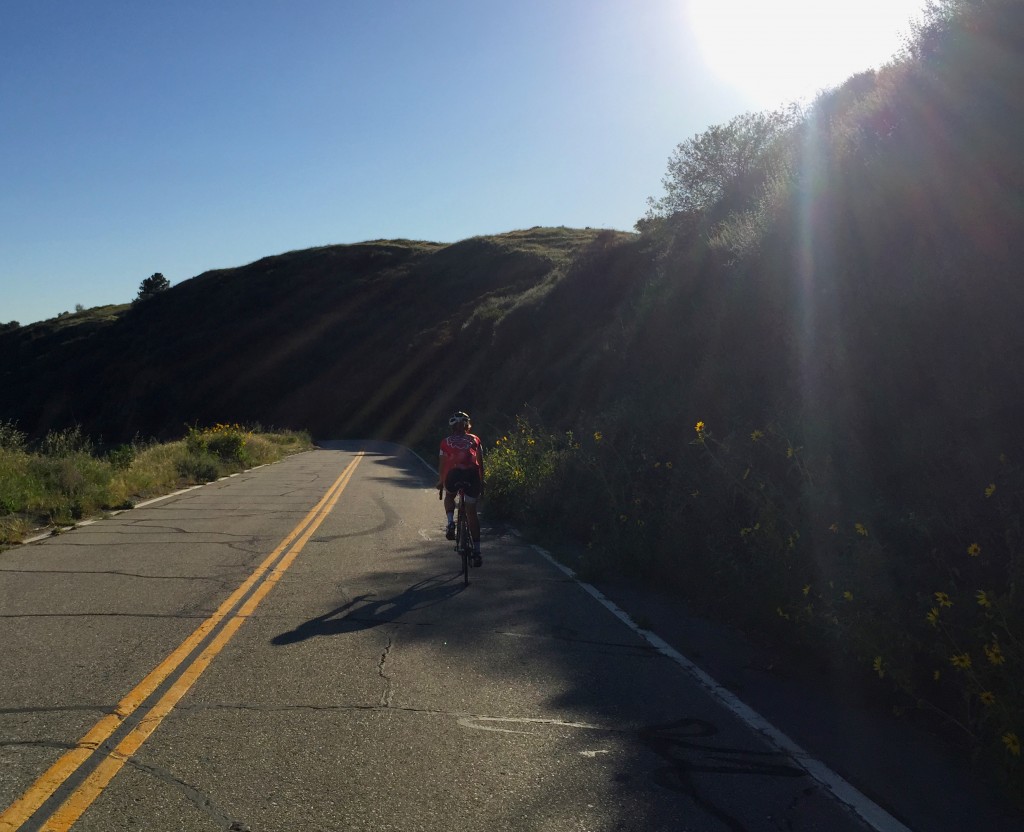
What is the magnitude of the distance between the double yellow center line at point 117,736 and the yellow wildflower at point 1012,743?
13.6 ft

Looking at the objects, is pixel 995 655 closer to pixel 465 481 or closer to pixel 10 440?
pixel 465 481

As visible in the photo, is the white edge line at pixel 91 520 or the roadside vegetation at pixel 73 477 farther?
the roadside vegetation at pixel 73 477

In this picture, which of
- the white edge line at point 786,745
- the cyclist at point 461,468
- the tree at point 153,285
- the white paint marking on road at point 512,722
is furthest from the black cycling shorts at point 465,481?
Result: the tree at point 153,285

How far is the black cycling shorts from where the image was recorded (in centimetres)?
1015

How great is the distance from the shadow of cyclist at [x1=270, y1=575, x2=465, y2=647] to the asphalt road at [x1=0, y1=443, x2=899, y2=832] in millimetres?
31

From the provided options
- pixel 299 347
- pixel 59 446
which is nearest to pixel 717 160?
pixel 59 446

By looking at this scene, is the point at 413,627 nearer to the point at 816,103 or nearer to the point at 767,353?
the point at 767,353

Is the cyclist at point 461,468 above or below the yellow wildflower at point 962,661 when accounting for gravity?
above

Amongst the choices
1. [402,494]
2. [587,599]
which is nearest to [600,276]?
[402,494]

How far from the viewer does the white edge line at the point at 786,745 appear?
13.4 ft

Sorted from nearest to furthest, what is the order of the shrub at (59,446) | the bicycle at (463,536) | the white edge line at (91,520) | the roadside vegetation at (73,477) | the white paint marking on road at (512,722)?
the white paint marking on road at (512,722) < the bicycle at (463,536) < the white edge line at (91,520) < the roadside vegetation at (73,477) < the shrub at (59,446)

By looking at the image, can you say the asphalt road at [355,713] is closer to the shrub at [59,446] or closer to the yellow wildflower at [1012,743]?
the yellow wildflower at [1012,743]

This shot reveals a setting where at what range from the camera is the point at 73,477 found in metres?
15.8

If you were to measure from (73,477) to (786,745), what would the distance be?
14.1m
